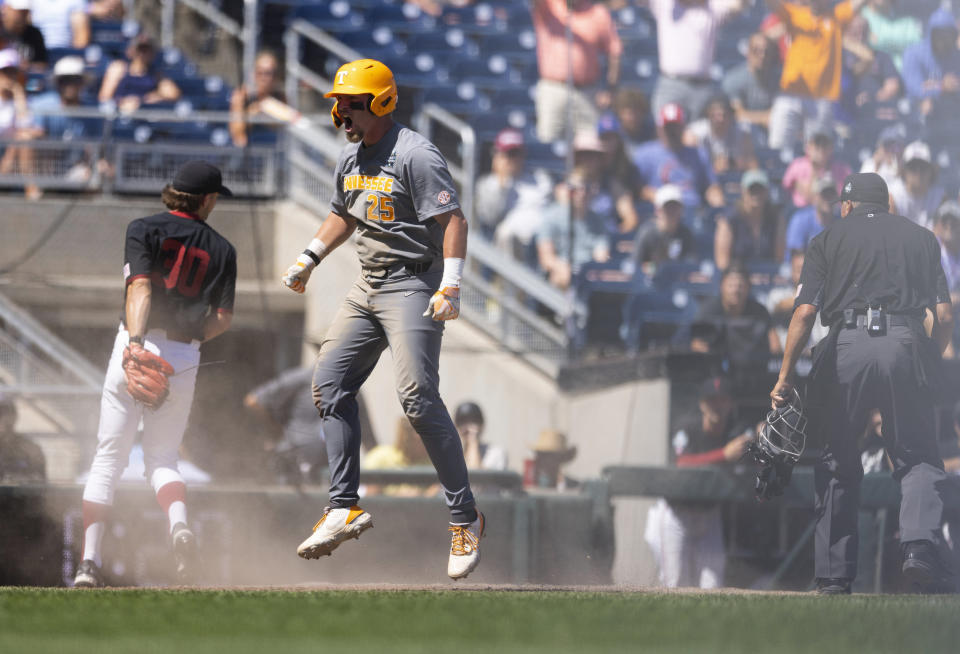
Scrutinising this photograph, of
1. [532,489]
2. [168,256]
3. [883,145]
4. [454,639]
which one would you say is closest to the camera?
[454,639]

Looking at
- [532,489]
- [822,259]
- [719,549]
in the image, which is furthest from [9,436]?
[822,259]

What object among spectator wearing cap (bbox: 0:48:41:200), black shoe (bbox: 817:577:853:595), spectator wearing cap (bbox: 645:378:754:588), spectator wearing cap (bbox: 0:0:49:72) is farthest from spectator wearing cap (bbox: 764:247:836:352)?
spectator wearing cap (bbox: 0:0:49:72)

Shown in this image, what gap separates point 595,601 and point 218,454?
13.5 ft

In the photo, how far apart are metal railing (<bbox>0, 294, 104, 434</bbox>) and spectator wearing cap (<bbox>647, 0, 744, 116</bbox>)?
5.21m

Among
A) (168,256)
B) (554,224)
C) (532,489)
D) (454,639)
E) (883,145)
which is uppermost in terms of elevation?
(883,145)

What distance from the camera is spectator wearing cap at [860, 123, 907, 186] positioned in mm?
10453

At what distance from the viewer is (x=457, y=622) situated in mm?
5086

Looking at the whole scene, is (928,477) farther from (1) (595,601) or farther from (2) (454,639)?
(2) (454,639)

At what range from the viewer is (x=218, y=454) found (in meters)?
9.21

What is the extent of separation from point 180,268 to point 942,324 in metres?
3.55

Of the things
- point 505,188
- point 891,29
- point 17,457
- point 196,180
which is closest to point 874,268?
point 196,180

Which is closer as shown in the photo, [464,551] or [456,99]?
[464,551]

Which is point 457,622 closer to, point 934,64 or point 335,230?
point 335,230

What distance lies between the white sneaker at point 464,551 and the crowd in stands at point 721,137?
3993 millimetres
